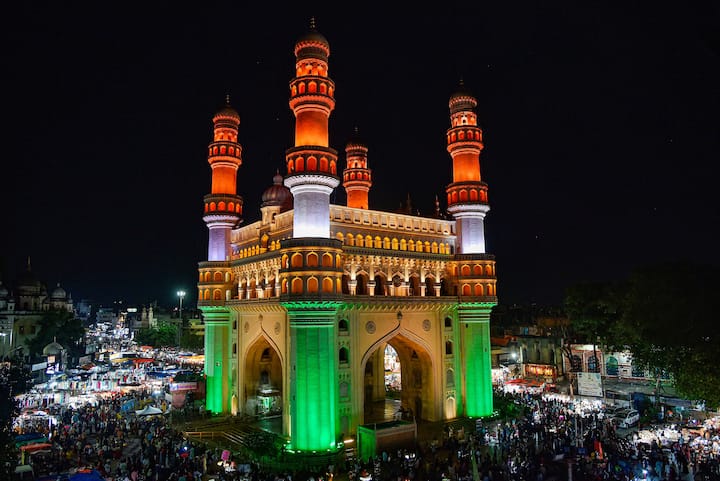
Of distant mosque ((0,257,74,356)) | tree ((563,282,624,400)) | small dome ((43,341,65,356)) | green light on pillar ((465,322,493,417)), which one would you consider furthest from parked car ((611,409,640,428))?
distant mosque ((0,257,74,356))

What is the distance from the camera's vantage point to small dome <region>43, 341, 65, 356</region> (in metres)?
63.2

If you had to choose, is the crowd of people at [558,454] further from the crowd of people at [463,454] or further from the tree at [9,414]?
the tree at [9,414]

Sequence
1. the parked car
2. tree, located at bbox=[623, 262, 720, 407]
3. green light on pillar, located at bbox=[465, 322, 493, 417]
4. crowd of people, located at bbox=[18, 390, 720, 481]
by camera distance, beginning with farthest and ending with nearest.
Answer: green light on pillar, located at bbox=[465, 322, 493, 417] → the parked car → tree, located at bbox=[623, 262, 720, 407] → crowd of people, located at bbox=[18, 390, 720, 481]

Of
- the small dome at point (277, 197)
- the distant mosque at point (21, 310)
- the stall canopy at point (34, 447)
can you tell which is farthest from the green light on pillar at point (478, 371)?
the distant mosque at point (21, 310)

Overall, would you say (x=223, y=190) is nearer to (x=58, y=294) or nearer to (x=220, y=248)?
(x=220, y=248)

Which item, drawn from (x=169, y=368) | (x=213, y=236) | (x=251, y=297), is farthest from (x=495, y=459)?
(x=169, y=368)

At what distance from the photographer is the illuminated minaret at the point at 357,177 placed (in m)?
47.3

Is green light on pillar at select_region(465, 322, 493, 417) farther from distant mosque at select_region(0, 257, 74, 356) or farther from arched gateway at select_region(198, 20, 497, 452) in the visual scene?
distant mosque at select_region(0, 257, 74, 356)

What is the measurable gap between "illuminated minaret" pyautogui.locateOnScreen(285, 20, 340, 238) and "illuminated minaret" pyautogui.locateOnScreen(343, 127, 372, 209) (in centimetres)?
1553

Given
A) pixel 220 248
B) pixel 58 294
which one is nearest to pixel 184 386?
pixel 220 248

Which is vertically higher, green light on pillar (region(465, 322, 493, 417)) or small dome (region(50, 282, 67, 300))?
small dome (region(50, 282, 67, 300))

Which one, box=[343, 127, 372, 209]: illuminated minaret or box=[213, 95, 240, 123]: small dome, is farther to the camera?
box=[343, 127, 372, 209]: illuminated minaret

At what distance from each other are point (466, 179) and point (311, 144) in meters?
13.4

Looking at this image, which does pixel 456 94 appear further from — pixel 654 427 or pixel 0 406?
pixel 0 406
